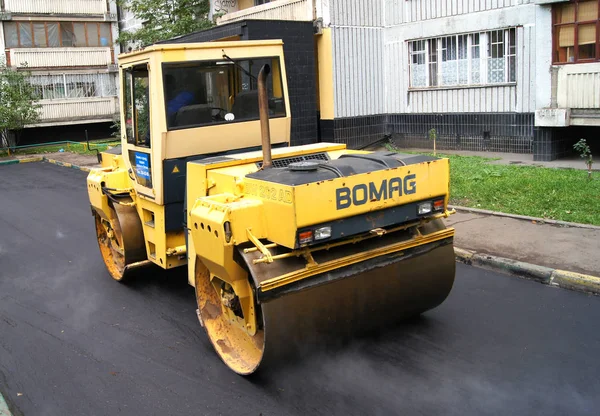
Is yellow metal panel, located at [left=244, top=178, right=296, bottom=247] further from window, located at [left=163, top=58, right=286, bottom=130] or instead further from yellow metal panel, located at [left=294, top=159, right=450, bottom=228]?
window, located at [left=163, top=58, right=286, bottom=130]

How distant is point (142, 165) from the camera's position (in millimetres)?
6637

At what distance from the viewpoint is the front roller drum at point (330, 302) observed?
15.2 feet

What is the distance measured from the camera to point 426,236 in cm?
534

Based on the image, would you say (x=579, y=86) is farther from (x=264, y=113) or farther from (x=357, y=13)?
(x=264, y=113)

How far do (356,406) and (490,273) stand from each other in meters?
3.50

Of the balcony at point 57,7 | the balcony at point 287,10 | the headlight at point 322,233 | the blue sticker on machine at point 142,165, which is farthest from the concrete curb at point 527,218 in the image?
the balcony at point 57,7

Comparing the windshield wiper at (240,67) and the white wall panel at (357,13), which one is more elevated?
the white wall panel at (357,13)

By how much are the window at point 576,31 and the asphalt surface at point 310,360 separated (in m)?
8.32

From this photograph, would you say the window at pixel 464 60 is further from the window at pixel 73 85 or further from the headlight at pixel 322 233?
the window at pixel 73 85

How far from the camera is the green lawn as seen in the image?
9242 millimetres

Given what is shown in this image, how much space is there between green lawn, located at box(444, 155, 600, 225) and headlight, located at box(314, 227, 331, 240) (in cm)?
538

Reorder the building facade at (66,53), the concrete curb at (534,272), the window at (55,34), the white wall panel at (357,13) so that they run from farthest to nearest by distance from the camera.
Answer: the window at (55,34) → the building facade at (66,53) → the white wall panel at (357,13) → the concrete curb at (534,272)

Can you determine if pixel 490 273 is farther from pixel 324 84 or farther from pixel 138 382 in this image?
pixel 324 84

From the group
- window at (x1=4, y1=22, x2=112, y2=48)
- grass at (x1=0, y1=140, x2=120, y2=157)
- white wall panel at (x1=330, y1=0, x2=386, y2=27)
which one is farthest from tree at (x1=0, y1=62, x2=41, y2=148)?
white wall panel at (x1=330, y1=0, x2=386, y2=27)
